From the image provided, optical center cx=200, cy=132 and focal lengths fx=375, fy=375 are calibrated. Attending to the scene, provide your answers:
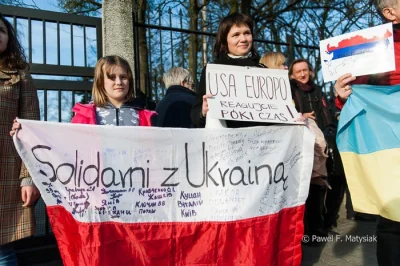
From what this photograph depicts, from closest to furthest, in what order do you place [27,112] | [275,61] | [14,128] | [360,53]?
[14,128] → [27,112] → [360,53] → [275,61]

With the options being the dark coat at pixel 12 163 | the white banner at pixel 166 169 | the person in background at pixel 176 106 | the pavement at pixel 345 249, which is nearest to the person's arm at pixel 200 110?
the white banner at pixel 166 169

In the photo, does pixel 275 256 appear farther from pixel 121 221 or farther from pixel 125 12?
pixel 125 12

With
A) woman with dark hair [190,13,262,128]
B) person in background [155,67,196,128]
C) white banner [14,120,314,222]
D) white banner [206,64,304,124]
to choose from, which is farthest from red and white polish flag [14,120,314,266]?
person in background [155,67,196,128]

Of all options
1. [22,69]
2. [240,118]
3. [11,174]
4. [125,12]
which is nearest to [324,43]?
[240,118]

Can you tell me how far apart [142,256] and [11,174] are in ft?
2.73

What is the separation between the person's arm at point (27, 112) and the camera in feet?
6.48

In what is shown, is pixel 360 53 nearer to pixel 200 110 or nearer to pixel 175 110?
pixel 200 110

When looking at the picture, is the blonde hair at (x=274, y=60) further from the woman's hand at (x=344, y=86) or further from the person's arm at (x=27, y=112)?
the person's arm at (x=27, y=112)

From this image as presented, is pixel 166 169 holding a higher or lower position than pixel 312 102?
lower

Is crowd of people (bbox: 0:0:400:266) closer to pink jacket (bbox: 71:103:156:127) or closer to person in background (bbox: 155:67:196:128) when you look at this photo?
pink jacket (bbox: 71:103:156:127)

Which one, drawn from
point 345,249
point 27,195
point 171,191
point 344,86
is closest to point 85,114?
point 27,195

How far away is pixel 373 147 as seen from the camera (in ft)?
7.42

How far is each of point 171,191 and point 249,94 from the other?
0.78 m

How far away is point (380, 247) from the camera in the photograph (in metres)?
2.22
